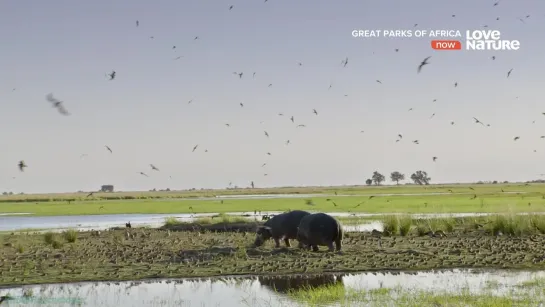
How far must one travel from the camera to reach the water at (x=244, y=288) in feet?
51.6

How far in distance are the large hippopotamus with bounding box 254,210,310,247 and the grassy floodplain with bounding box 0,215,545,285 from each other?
1.42 ft

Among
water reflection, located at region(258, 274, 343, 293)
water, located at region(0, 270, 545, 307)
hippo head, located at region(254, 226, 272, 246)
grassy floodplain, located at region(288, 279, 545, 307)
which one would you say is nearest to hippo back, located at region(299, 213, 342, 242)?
hippo head, located at region(254, 226, 272, 246)

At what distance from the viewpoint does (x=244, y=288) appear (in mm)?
17250

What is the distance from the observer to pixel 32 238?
31.3 meters

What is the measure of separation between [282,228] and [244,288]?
8564 millimetres

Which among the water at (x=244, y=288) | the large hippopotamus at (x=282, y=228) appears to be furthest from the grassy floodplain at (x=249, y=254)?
the water at (x=244, y=288)

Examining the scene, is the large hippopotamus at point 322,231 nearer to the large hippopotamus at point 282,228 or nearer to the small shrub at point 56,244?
the large hippopotamus at point 282,228

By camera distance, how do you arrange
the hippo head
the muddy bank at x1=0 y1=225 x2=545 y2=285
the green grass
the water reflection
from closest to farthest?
the green grass
the water reflection
the muddy bank at x1=0 y1=225 x2=545 y2=285
the hippo head

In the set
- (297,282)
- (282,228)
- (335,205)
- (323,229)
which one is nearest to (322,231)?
(323,229)

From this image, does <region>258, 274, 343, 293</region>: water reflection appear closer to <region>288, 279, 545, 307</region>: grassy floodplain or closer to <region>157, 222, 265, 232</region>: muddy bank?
<region>288, 279, 545, 307</region>: grassy floodplain

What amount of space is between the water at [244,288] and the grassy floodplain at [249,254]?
1.01 meters

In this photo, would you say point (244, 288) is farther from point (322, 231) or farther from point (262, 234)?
point (262, 234)

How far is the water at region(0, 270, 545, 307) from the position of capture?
15727mm

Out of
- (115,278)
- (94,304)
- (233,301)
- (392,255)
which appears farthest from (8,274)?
(392,255)
